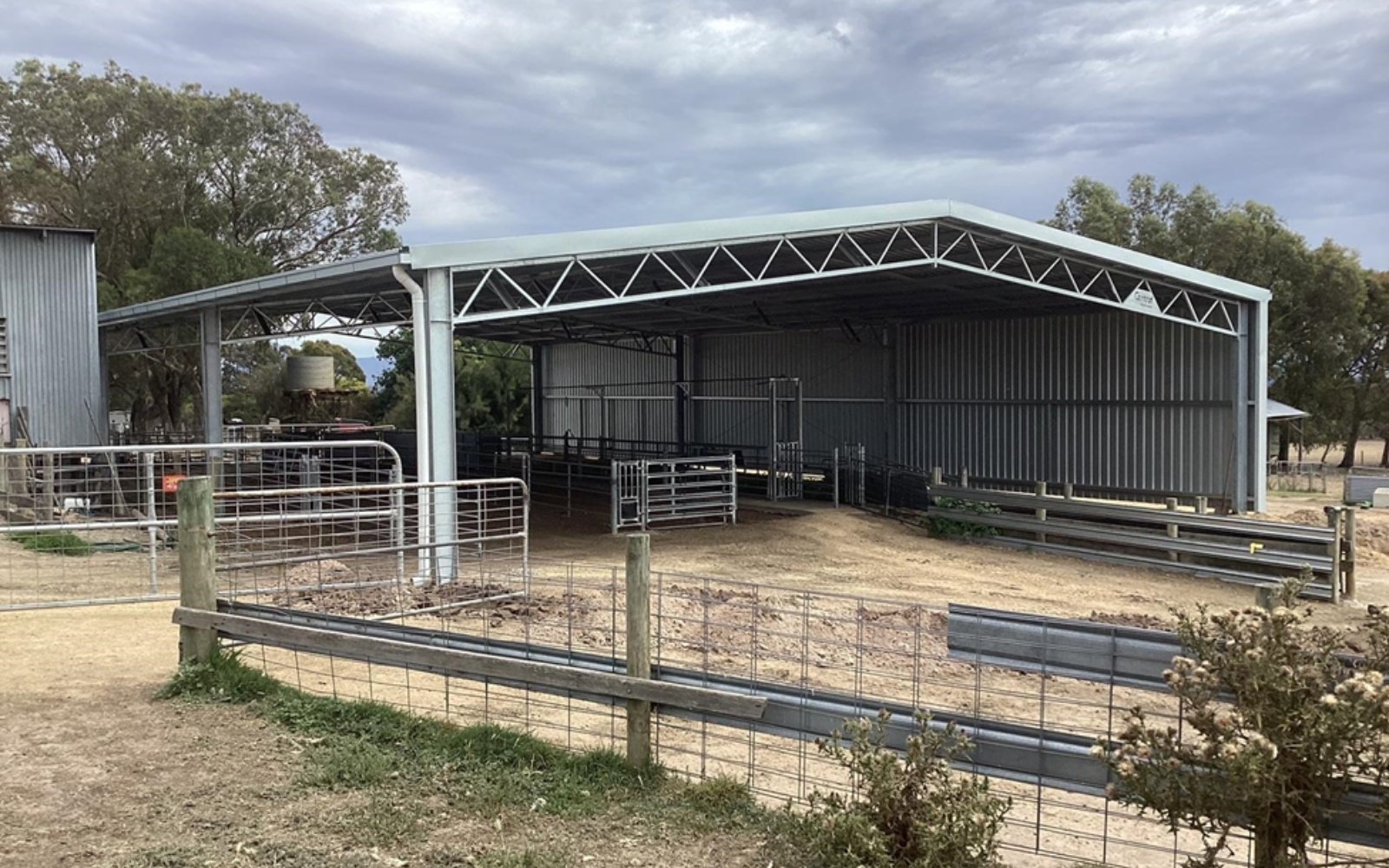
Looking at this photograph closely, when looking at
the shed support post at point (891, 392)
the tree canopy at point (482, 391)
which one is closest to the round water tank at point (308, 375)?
the tree canopy at point (482, 391)

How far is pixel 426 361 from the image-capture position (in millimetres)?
11555

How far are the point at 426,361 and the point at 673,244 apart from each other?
380 cm

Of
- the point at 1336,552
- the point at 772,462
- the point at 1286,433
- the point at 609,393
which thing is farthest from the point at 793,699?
the point at 1286,433

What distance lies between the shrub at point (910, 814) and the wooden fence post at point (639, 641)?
3.25 ft

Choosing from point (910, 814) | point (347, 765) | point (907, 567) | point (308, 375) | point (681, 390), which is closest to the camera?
point (910, 814)

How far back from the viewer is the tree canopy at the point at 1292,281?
3516 centimetres

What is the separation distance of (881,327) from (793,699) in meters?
21.6

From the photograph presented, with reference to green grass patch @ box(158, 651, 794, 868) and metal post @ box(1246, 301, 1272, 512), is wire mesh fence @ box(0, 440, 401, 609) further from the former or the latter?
metal post @ box(1246, 301, 1272, 512)

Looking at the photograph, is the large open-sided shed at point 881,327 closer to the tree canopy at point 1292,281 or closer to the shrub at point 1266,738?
the shrub at point 1266,738

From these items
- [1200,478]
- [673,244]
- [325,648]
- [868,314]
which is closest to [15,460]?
[673,244]

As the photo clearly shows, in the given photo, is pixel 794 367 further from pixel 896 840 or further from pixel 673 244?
pixel 896 840

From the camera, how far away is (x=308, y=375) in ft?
126

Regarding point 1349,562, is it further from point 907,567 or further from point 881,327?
point 881,327

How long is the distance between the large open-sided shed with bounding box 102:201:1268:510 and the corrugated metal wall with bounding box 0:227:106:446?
1.21 m
